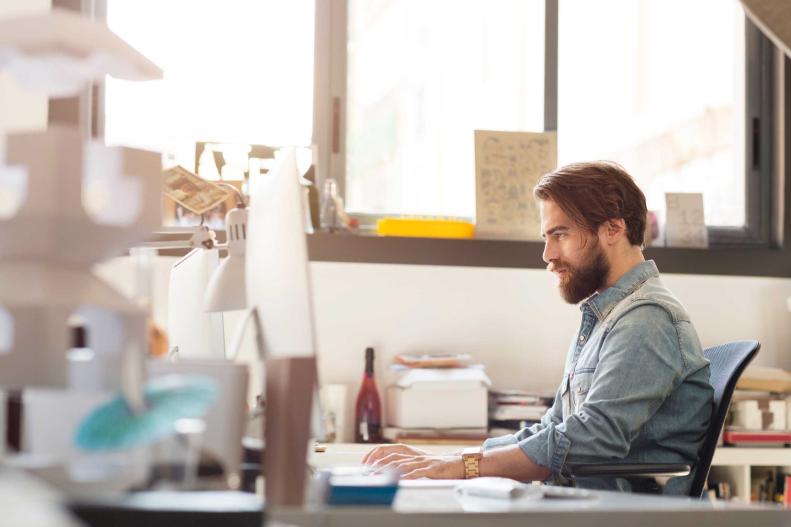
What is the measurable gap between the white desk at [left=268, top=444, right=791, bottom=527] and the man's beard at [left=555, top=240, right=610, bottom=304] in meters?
1.24

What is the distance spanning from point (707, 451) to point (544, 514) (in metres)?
1.16

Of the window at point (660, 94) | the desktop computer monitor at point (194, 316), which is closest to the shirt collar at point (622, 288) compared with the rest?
the desktop computer monitor at point (194, 316)

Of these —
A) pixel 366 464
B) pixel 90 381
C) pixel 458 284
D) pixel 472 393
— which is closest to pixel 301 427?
pixel 90 381

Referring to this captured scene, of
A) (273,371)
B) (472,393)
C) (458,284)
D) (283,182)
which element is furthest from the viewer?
(458,284)

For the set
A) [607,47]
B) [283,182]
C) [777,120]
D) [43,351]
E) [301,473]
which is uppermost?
[607,47]

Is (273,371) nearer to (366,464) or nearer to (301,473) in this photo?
(301,473)

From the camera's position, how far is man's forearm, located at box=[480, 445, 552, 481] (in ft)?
6.70

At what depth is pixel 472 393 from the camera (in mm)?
3127

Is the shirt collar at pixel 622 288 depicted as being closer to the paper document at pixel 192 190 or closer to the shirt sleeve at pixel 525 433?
the shirt sleeve at pixel 525 433

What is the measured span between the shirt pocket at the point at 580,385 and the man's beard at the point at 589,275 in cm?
20

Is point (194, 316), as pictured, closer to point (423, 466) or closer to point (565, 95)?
point (423, 466)

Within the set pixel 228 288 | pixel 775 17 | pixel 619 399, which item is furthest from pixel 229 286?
pixel 775 17

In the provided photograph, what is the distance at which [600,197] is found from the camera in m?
2.29

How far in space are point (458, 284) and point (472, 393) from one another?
0.47 m
